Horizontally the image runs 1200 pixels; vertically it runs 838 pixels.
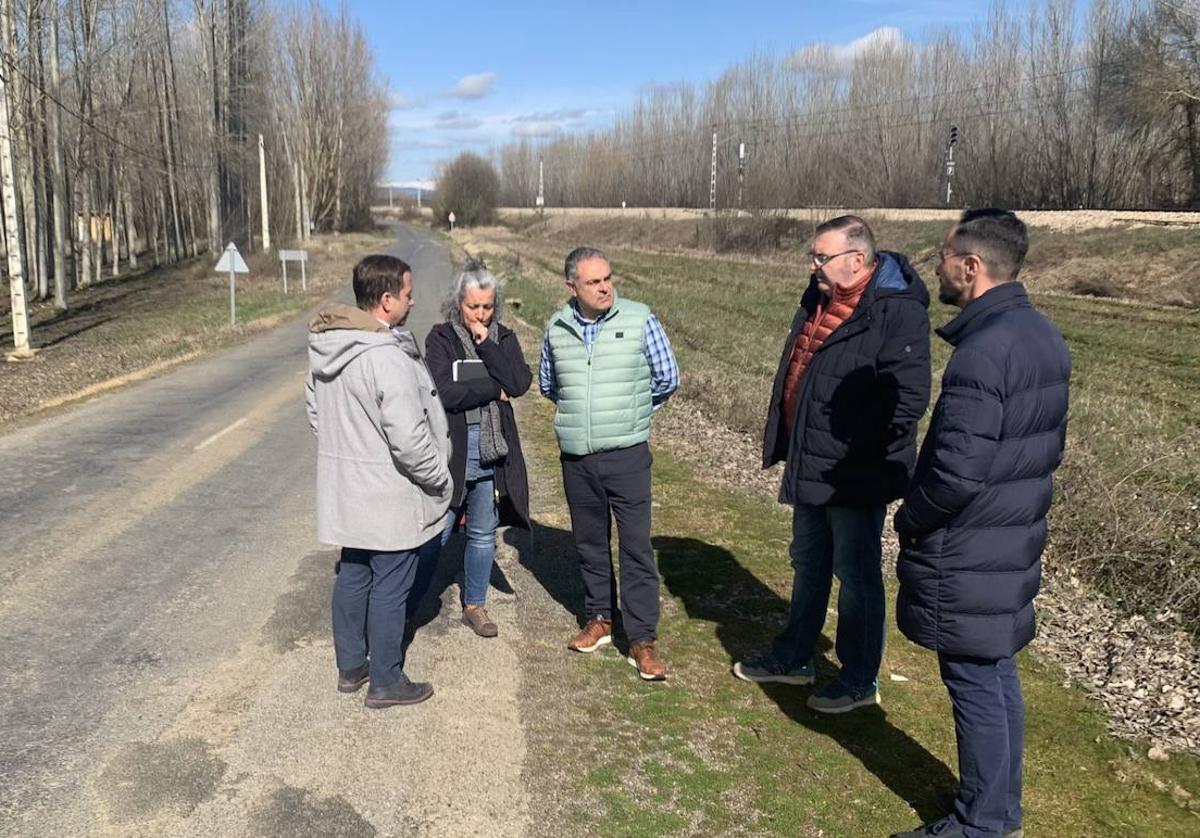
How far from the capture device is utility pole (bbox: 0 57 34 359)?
1669cm

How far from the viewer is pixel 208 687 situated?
4.15m

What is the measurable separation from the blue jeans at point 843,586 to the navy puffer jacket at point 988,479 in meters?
0.80

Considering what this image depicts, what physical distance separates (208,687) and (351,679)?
0.68 metres

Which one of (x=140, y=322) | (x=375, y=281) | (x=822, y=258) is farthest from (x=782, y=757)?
(x=140, y=322)

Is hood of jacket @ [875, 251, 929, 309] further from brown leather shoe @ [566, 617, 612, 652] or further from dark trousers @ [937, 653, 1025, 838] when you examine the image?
brown leather shoe @ [566, 617, 612, 652]

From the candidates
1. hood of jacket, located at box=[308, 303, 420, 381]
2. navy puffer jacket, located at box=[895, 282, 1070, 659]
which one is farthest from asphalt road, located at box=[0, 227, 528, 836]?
navy puffer jacket, located at box=[895, 282, 1070, 659]

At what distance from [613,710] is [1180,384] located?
1373 cm

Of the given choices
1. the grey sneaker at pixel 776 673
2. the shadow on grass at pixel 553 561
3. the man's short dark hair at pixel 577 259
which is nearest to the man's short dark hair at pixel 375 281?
the man's short dark hair at pixel 577 259

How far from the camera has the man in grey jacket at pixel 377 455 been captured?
3.61 metres

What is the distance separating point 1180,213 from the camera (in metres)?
31.9

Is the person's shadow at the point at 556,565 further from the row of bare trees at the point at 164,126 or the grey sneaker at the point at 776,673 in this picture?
the row of bare trees at the point at 164,126

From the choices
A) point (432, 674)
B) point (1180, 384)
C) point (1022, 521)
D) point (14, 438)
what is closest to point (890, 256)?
point (1022, 521)

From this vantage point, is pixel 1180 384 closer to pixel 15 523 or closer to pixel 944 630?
pixel 944 630

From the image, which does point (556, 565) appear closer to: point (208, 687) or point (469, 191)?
point (208, 687)
